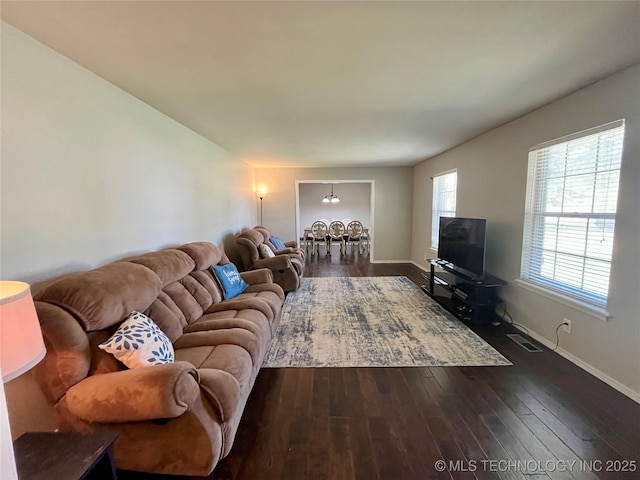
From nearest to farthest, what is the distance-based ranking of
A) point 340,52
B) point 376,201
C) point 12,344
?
point 12,344
point 340,52
point 376,201

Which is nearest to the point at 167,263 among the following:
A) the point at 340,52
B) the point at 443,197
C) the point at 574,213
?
the point at 340,52

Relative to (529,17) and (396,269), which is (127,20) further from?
(396,269)

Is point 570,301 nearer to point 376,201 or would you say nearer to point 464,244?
point 464,244

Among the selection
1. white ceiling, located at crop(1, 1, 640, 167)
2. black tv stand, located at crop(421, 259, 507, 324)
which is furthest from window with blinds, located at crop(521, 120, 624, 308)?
white ceiling, located at crop(1, 1, 640, 167)

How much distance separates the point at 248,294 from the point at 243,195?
3.53 m

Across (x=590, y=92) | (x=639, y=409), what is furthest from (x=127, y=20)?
(x=639, y=409)

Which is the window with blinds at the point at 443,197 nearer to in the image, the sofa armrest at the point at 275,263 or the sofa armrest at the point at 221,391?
the sofa armrest at the point at 275,263

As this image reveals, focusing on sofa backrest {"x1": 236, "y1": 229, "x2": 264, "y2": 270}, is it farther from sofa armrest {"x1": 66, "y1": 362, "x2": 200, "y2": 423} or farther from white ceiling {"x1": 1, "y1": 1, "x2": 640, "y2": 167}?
sofa armrest {"x1": 66, "y1": 362, "x2": 200, "y2": 423}

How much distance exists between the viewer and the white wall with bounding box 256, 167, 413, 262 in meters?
7.39

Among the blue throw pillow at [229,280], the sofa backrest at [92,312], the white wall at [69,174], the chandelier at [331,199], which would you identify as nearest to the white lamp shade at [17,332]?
the sofa backrest at [92,312]

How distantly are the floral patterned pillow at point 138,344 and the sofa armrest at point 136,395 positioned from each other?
15cm

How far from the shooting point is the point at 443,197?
578 cm

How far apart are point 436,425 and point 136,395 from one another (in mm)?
1782

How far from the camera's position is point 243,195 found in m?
6.33
